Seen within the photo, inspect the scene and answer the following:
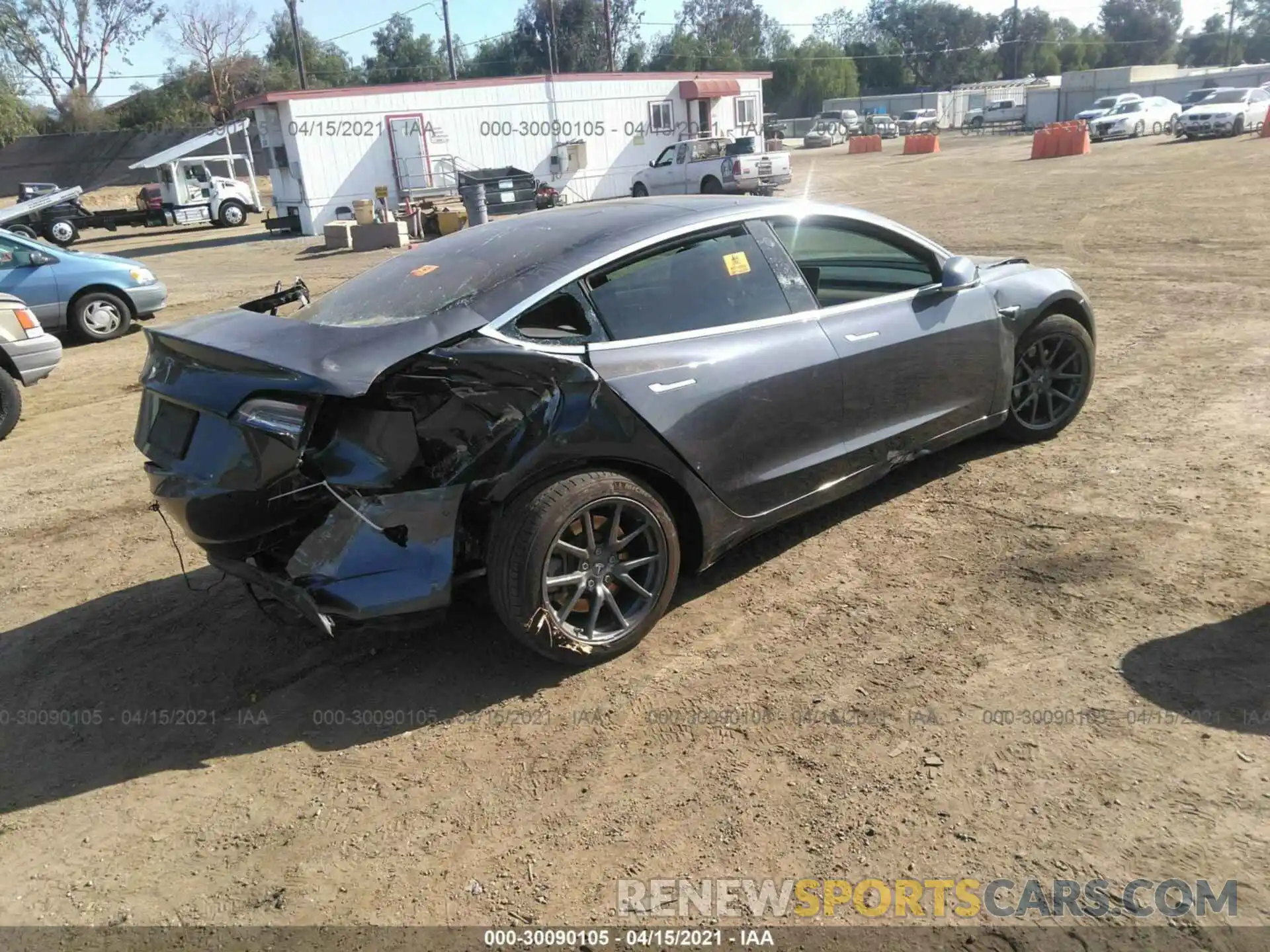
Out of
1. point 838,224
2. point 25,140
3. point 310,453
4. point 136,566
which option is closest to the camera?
point 310,453

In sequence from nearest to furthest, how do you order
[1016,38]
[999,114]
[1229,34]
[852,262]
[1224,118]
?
[852,262] < [1224,118] < [999,114] < [1016,38] < [1229,34]

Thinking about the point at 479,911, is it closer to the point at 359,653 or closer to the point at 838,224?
the point at 359,653

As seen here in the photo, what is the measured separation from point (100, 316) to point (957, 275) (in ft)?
35.5

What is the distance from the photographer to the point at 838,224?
4523mm

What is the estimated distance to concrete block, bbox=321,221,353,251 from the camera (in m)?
22.2

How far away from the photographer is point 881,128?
57469mm

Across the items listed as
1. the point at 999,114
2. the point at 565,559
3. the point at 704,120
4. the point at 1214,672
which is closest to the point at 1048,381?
the point at 1214,672

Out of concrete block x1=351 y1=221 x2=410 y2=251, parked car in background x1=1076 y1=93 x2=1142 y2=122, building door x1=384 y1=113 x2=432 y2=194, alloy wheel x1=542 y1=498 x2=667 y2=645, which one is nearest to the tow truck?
building door x1=384 y1=113 x2=432 y2=194

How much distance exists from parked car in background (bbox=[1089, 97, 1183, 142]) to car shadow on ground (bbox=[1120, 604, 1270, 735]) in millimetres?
38509

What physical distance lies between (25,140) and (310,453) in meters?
59.6

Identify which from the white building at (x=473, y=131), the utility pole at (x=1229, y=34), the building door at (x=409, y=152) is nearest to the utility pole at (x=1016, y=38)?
the utility pole at (x=1229, y=34)

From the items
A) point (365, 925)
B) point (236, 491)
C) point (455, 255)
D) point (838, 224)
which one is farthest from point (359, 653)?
point (838, 224)

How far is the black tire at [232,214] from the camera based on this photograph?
105 ft

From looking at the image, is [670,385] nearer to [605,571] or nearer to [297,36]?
[605,571]
